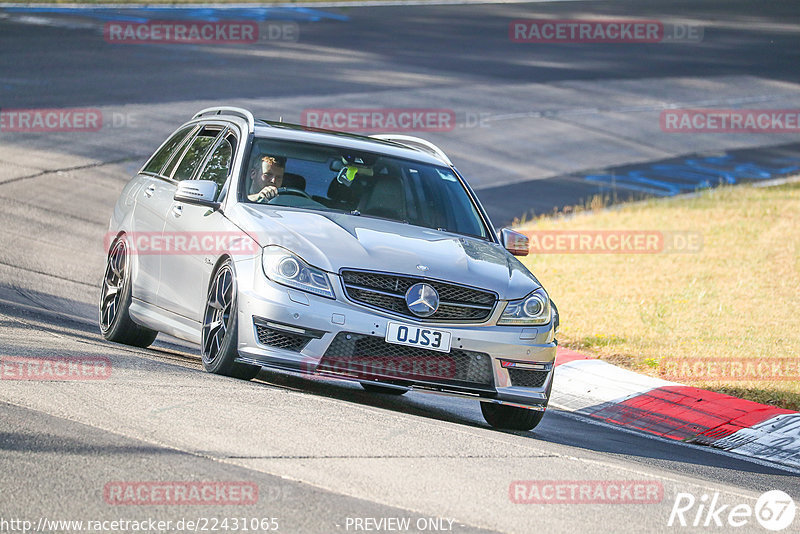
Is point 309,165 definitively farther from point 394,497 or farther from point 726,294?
point 726,294

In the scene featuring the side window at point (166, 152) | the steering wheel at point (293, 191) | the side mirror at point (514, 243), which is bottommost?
the side mirror at point (514, 243)

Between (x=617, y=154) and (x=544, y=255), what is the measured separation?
8.82 metres

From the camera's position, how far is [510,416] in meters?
8.55

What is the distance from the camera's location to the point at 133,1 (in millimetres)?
36031

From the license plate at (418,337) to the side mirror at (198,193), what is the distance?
5.82ft

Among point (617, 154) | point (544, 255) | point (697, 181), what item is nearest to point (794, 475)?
point (544, 255)

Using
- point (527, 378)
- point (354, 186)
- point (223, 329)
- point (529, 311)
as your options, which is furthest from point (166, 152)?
point (527, 378)

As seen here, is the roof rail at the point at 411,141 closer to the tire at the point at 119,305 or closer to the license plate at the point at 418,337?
the tire at the point at 119,305

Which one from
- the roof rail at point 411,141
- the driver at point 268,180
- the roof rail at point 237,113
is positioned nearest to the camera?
the driver at point 268,180

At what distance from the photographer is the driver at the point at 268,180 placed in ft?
28.2

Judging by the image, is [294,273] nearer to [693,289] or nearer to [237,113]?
[237,113]

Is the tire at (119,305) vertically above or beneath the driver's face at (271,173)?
beneath

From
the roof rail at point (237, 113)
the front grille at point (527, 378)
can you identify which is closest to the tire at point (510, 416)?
the front grille at point (527, 378)

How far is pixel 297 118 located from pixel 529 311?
52.3ft
